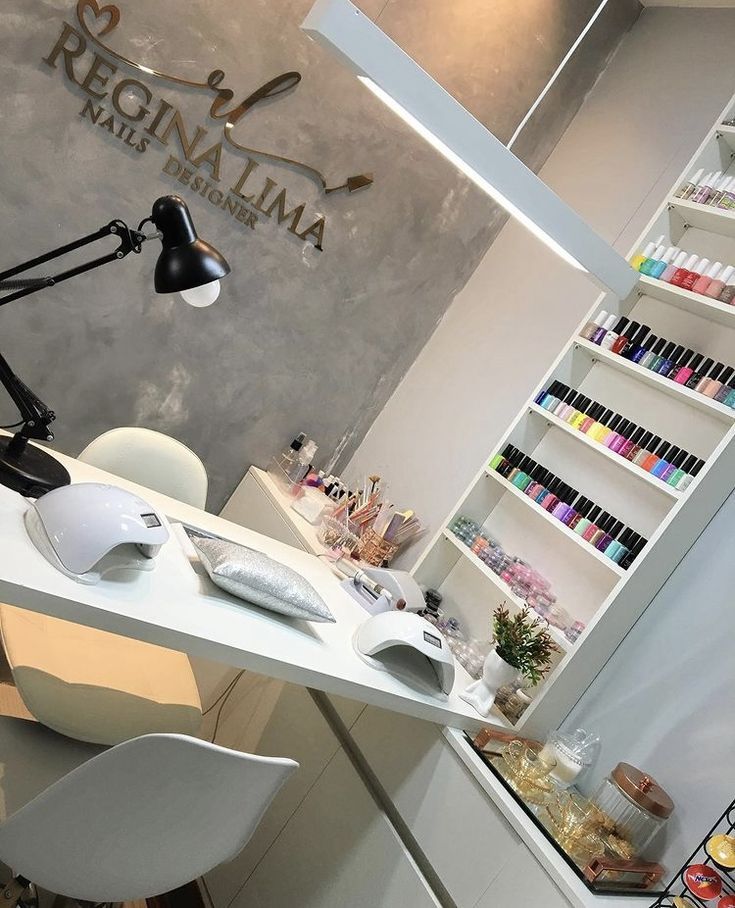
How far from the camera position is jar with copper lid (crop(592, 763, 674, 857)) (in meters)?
1.93

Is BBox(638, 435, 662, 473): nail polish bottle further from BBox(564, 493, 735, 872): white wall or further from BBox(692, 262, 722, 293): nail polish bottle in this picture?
BBox(692, 262, 722, 293): nail polish bottle

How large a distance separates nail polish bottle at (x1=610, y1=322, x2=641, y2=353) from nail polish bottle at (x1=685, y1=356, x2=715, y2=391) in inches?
10.5

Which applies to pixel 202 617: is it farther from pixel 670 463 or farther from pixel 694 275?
pixel 694 275

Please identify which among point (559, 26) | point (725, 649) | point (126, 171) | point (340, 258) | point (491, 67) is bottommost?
point (725, 649)

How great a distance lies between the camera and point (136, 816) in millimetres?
1326


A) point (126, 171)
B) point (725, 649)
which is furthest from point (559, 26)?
point (725, 649)

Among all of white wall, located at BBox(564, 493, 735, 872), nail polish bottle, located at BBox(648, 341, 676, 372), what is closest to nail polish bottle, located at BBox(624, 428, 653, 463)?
nail polish bottle, located at BBox(648, 341, 676, 372)

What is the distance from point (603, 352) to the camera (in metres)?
2.59

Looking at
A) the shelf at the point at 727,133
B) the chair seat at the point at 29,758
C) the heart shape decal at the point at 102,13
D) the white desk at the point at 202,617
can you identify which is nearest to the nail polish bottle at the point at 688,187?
the shelf at the point at 727,133

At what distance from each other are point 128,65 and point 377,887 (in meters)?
2.70

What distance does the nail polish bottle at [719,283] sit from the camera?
236 centimetres

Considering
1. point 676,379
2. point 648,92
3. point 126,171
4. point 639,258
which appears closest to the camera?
point 676,379

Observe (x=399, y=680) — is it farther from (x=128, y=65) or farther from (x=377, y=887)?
(x=128, y=65)

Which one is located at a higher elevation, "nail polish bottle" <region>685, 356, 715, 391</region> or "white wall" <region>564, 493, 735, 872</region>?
"nail polish bottle" <region>685, 356, 715, 391</region>
